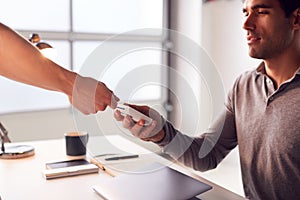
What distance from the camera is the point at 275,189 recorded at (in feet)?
3.60

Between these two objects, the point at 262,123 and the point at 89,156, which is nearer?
the point at 262,123

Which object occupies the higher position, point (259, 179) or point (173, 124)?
point (173, 124)

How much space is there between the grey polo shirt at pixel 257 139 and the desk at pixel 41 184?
0.16m

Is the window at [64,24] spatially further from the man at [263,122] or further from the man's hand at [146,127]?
the man's hand at [146,127]

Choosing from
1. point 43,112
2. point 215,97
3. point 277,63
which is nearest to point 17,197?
point 215,97

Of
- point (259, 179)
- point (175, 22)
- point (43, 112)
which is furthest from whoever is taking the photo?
point (175, 22)

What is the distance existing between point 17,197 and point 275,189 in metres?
0.74

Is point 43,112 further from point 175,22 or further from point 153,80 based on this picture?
point 153,80

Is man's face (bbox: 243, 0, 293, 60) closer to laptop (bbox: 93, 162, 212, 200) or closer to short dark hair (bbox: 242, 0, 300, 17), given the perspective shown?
short dark hair (bbox: 242, 0, 300, 17)

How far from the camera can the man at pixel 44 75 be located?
0.80m

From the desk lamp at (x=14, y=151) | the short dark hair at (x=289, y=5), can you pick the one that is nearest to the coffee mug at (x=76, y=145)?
the desk lamp at (x=14, y=151)

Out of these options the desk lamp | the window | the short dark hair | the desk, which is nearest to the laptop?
the desk

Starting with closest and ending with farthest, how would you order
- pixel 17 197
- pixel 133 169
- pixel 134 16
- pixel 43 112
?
1. pixel 17 197
2. pixel 133 169
3. pixel 43 112
4. pixel 134 16

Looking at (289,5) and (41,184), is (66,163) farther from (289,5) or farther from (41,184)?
(289,5)
